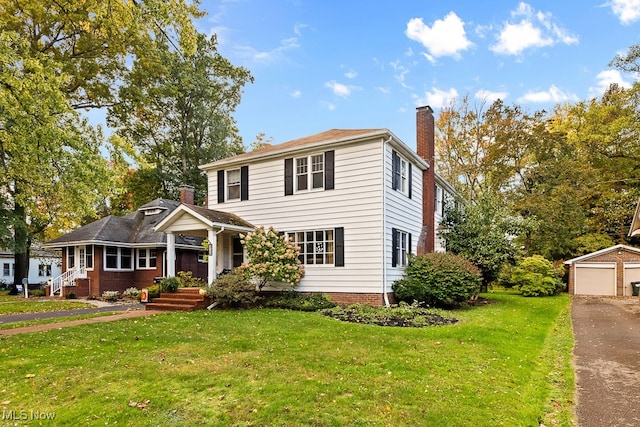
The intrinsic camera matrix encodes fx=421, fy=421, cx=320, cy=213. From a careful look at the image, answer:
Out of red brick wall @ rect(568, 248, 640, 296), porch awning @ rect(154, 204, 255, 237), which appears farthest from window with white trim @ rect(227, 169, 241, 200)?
red brick wall @ rect(568, 248, 640, 296)

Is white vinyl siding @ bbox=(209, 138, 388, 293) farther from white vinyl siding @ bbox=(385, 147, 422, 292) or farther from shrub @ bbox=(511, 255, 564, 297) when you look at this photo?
shrub @ bbox=(511, 255, 564, 297)

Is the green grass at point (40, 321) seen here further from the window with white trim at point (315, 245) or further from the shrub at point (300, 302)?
the window with white trim at point (315, 245)

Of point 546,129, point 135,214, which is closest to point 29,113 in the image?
point 135,214

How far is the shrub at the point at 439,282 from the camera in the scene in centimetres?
1416

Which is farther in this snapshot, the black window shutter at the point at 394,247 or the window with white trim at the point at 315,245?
the window with white trim at the point at 315,245

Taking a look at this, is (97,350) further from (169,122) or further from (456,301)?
(169,122)

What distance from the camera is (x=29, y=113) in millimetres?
8391

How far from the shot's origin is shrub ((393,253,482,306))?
46.4 feet

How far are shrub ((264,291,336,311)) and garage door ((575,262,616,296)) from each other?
18.5m

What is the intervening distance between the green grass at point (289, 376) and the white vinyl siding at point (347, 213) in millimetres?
4149

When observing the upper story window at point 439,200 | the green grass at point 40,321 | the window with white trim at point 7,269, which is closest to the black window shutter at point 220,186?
the green grass at point 40,321

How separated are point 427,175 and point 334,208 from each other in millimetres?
5529

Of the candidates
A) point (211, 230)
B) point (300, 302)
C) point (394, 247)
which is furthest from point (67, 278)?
point (394, 247)

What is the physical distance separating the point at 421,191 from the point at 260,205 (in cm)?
690
